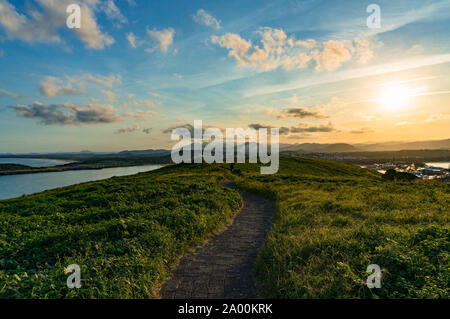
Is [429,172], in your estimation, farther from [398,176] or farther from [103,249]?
[103,249]

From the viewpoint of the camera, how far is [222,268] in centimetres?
773

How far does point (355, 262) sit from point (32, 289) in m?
8.40

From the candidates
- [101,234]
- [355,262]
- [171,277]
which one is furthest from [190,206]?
[355,262]

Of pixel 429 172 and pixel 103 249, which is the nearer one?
pixel 103 249

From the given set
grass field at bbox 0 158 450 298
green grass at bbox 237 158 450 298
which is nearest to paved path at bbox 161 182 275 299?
grass field at bbox 0 158 450 298

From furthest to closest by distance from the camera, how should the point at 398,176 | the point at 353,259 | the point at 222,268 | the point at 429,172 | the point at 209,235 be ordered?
the point at 429,172, the point at 398,176, the point at 209,235, the point at 222,268, the point at 353,259

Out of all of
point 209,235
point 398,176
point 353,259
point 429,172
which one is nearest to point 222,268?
point 209,235

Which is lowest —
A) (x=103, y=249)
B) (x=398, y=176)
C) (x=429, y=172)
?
(x=429, y=172)

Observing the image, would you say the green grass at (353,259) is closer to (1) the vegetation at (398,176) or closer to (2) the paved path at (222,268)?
(2) the paved path at (222,268)

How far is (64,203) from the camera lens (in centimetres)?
1734

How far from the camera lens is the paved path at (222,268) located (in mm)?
6398

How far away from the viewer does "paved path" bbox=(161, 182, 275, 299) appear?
640cm

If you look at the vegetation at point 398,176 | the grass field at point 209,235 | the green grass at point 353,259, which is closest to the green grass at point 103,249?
the grass field at point 209,235
